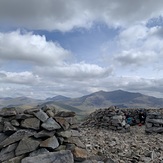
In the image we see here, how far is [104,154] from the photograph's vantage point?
13.8 metres

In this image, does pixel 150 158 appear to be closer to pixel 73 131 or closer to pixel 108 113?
pixel 73 131

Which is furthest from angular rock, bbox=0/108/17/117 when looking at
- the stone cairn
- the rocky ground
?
the rocky ground

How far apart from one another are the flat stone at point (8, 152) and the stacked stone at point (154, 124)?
49.1ft

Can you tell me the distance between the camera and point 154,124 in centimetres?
2352

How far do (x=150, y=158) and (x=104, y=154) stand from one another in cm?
254

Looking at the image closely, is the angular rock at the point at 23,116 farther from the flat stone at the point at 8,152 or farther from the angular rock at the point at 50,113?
the flat stone at the point at 8,152

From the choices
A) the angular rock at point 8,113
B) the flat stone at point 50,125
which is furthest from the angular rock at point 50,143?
the angular rock at point 8,113

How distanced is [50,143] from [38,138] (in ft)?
2.20

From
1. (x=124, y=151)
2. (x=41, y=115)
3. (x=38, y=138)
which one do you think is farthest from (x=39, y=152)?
(x=124, y=151)

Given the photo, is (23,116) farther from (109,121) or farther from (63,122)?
(109,121)

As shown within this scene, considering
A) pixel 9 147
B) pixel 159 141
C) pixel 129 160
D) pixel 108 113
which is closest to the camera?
pixel 9 147

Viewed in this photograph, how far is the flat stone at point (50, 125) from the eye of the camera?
11305 millimetres

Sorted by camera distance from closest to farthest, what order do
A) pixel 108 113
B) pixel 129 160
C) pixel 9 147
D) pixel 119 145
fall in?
1. pixel 9 147
2. pixel 129 160
3. pixel 119 145
4. pixel 108 113

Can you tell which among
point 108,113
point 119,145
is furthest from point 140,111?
point 119,145
